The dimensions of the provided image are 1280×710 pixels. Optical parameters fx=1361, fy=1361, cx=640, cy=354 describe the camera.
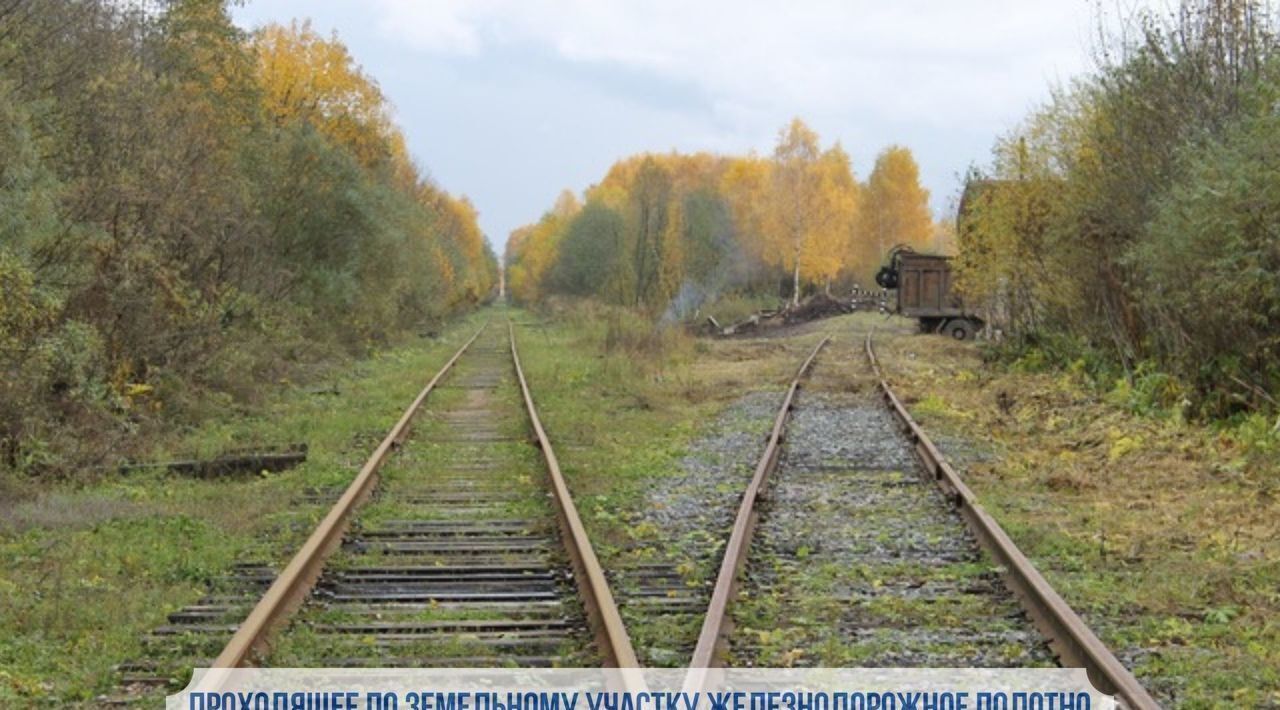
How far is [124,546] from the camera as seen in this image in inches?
372

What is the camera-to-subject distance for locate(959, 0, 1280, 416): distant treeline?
13945mm

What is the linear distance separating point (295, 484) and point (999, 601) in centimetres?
704

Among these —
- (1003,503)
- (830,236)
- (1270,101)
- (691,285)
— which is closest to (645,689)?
(1003,503)

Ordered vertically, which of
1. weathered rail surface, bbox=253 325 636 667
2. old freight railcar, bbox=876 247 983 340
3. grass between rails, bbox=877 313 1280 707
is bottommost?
weathered rail surface, bbox=253 325 636 667

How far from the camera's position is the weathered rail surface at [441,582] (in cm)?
662

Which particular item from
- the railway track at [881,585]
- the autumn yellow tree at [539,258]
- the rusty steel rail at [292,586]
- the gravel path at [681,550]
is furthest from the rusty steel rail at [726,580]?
the autumn yellow tree at [539,258]

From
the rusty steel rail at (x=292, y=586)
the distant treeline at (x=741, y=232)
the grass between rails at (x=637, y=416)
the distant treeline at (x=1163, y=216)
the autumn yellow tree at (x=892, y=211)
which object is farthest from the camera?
the autumn yellow tree at (x=892, y=211)

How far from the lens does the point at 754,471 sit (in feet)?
42.3

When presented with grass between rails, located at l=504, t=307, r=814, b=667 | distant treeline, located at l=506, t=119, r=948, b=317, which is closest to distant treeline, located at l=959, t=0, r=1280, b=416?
grass between rails, located at l=504, t=307, r=814, b=667

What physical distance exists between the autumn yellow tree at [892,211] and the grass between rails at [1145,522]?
256ft

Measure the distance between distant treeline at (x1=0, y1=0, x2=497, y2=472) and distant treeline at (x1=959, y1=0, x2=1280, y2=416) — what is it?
1159cm

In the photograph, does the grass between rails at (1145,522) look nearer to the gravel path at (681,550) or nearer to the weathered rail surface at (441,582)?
the gravel path at (681,550)

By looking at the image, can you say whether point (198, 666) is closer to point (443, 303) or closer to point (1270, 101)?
point (1270, 101)

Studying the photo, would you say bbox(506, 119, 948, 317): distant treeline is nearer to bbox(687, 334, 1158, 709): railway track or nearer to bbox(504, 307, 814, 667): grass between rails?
bbox(504, 307, 814, 667): grass between rails
